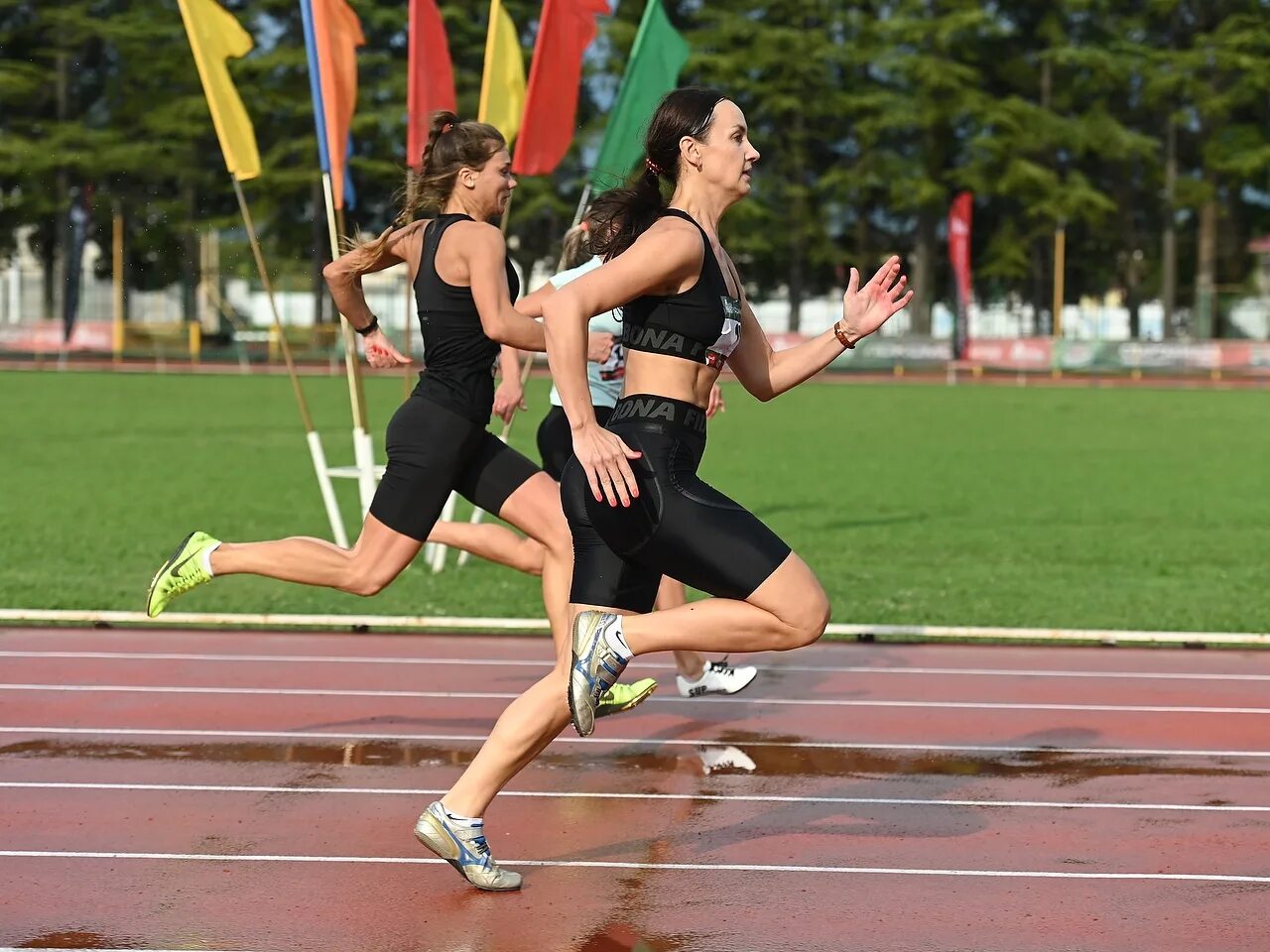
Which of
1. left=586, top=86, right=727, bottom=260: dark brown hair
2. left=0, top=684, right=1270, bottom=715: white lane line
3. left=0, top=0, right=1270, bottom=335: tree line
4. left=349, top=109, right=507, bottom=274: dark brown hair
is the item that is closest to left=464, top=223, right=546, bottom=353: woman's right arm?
left=349, top=109, right=507, bottom=274: dark brown hair

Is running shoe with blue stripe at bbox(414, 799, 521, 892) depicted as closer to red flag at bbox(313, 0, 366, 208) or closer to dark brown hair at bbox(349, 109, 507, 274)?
dark brown hair at bbox(349, 109, 507, 274)

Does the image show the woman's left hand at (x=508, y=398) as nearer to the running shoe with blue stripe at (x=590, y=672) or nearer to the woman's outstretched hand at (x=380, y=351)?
the woman's outstretched hand at (x=380, y=351)

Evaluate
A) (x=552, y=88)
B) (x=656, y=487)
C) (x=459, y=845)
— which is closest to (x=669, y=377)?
(x=656, y=487)

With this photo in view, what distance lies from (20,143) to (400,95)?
13.5 meters

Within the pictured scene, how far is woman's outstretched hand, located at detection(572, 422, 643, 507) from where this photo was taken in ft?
14.6

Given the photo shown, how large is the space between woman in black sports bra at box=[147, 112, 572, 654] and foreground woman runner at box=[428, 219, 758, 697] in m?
0.55

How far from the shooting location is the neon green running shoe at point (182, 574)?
6770 millimetres

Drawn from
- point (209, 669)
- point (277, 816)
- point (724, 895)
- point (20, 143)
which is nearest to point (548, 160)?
point (209, 669)

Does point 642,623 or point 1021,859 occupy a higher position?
point 642,623

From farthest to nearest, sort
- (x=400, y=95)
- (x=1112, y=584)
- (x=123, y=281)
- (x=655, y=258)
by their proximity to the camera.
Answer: (x=123, y=281), (x=400, y=95), (x=1112, y=584), (x=655, y=258)

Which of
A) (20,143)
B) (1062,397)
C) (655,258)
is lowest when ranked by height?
(1062,397)

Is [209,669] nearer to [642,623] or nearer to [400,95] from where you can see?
[642,623]

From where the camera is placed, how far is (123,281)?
221 ft

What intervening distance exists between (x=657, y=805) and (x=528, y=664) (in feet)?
8.64
